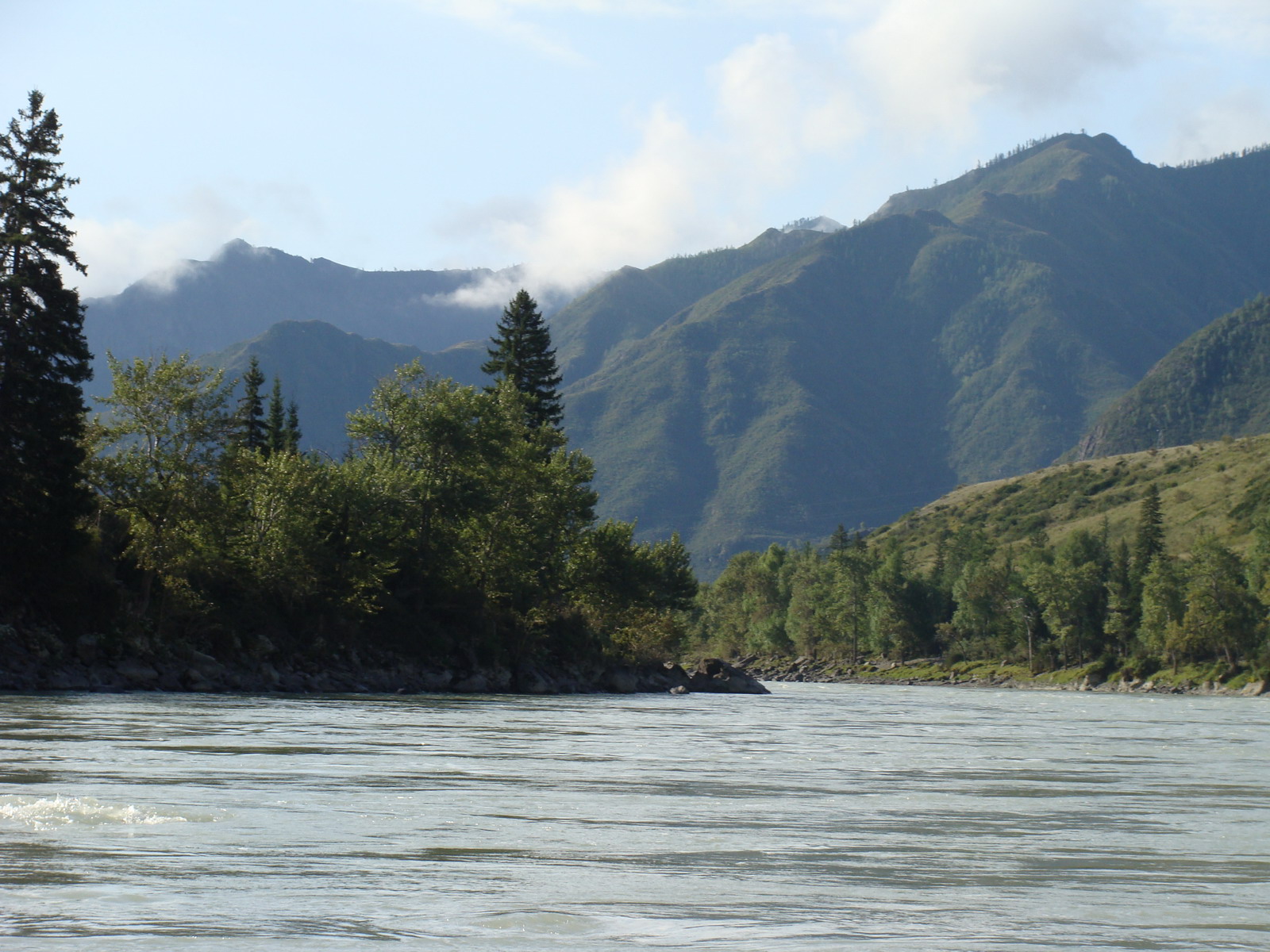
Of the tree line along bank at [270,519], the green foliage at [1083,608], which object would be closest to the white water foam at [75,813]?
the tree line along bank at [270,519]

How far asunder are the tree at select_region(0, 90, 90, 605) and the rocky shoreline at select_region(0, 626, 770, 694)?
11.4 feet

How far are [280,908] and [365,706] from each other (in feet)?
123

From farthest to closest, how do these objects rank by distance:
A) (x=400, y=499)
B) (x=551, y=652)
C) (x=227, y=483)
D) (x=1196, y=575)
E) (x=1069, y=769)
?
(x=1196, y=575), (x=551, y=652), (x=400, y=499), (x=227, y=483), (x=1069, y=769)

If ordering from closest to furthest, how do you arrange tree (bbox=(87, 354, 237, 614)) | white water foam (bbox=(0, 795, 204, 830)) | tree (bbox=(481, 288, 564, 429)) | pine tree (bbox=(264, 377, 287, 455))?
1. white water foam (bbox=(0, 795, 204, 830))
2. tree (bbox=(87, 354, 237, 614))
3. tree (bbox=(481, 288, 564, 429))
4. pine tree (bbox=(264, 377, 287, 455))

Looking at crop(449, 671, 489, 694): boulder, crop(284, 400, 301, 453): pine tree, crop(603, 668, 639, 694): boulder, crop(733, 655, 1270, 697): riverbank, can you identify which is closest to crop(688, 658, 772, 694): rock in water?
crop(603, 668, 639, 694): boulder

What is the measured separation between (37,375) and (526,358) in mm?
54956

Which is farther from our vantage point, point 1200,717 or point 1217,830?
point 1200,717

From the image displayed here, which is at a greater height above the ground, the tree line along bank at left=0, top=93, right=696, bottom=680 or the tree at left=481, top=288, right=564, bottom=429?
the tree at left=481, top=288, right=564, bottom=429

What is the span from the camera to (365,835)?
48.3 ft

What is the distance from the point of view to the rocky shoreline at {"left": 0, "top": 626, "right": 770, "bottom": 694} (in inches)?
1863

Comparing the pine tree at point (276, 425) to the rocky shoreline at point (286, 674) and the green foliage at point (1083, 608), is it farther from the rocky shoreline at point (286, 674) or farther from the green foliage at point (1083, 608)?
the green foliage at point (1083, 608)

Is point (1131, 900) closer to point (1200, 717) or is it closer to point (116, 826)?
point (116, 826)

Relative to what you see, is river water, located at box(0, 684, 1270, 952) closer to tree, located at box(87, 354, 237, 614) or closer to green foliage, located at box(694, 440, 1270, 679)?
tree, located at box(87, 354, 237, 614)

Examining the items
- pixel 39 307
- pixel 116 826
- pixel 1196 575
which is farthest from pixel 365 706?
pixel 1196 575
